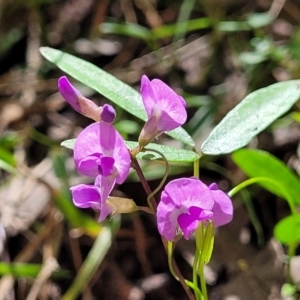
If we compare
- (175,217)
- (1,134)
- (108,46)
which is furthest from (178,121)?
(108,46)

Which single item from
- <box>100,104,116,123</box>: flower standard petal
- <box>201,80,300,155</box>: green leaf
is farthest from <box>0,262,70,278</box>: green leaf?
<box>100,104,116,123</box>: flower standard petal

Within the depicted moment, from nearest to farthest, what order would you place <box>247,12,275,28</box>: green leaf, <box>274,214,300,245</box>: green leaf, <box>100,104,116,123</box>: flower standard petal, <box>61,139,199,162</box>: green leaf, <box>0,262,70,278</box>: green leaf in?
<box>100,104,116,123</box>: flower standard petal → <box>61,139,199,162</box>: green leaf → <box>274,214,300,245</box>: green leaf → <box>0,262,70,278</box>: green leaf → <box>247,12,275,28</box>: green leaf

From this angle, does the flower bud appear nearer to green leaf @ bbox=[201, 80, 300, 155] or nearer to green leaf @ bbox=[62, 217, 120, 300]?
green leaf @ bbox=[201, 80, 300, 155]

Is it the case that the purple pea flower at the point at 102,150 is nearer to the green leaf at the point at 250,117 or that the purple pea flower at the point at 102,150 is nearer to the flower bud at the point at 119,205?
the flower bud at the point at 119,205

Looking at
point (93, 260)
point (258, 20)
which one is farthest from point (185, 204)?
point (258, 20)

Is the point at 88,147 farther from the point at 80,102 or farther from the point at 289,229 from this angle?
the point at 289,229

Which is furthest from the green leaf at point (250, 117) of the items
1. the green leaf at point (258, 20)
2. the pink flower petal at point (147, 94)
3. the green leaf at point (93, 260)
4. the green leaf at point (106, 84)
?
the green leaf at point (258, 20)
